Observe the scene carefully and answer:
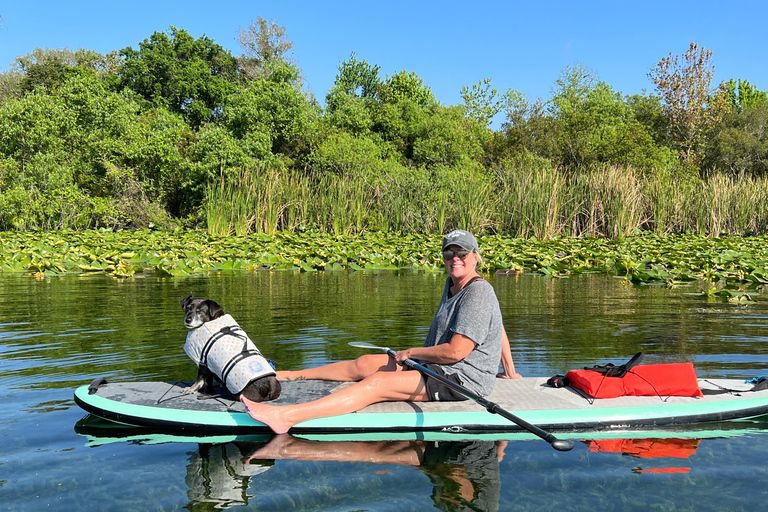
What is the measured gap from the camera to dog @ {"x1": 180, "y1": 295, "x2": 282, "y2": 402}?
12.3ft

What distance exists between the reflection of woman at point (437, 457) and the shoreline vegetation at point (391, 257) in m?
6.90

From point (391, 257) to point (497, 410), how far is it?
895cm

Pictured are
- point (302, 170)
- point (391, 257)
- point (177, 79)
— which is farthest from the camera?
point (177, 79)

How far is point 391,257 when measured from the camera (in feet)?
40.4

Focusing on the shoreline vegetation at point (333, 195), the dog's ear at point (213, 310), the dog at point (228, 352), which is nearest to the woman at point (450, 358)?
the dog at point (228, 352)

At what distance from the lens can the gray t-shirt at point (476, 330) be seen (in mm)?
3744

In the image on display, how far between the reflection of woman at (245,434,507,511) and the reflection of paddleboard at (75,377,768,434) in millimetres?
97

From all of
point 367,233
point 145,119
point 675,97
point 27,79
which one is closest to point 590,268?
point 367,233

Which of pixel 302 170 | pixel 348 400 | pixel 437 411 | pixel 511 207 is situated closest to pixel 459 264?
pixel 437 411

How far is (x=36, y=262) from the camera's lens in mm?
11375

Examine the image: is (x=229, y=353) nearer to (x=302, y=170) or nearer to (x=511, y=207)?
(x=511, y=207)

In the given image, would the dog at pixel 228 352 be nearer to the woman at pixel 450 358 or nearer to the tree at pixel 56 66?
the woman at pixel 450 358

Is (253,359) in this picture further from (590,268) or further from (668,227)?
(668,227)

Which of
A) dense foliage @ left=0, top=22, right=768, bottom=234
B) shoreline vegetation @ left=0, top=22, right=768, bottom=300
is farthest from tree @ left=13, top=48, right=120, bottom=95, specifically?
shoreline vegetation @ left=0, top=22, right=768, bottom=300
